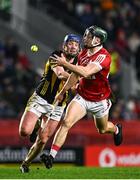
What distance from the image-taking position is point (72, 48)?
16.6 m

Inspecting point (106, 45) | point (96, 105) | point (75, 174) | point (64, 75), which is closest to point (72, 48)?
point (64, 75)

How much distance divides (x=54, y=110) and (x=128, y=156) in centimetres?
549

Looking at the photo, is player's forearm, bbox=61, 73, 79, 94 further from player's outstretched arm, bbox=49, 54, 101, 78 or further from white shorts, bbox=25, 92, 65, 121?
white shorts, bbox=25, 92, 65, 121

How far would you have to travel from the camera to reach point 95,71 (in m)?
15.8

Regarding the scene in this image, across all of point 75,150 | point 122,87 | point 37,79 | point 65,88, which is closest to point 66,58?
point 65,88

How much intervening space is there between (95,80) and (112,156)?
20.3ft

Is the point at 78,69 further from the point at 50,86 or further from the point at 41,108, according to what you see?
the point at 41,108

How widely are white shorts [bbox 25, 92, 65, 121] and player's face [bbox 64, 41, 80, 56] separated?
1.03 metres

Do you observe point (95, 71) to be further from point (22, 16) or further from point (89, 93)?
point (22, 16)

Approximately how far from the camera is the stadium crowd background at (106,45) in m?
25.0

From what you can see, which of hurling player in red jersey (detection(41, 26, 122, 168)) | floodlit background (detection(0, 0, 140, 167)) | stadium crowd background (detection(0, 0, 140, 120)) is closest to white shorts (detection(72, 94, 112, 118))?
hurling player in red jersey (detection(41, 26, 122, 168))

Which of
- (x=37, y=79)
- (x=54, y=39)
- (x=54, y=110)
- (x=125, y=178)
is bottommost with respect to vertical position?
(x=125, y=178)

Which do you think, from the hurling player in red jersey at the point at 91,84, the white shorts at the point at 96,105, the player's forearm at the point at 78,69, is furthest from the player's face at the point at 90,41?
the white shorts at the point at 96,105

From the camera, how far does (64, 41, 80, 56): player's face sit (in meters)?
16.5
